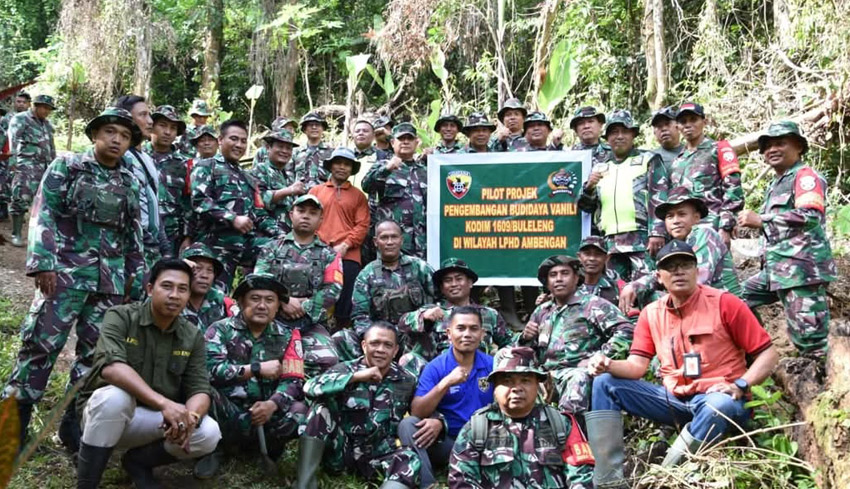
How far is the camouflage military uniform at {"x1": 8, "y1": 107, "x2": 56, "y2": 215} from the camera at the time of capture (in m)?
9.20

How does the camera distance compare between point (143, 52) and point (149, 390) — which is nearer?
point (149, 390)

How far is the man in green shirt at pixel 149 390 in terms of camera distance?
147 inches

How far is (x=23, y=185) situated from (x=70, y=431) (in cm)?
586

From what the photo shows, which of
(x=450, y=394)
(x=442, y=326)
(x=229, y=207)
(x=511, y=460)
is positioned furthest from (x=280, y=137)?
(x=511, y=460)

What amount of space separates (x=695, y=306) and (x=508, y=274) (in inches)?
104

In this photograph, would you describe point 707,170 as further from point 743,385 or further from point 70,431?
point 70,431

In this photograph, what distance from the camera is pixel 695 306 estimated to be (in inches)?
164

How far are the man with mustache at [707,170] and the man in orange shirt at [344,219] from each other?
2.67 metres

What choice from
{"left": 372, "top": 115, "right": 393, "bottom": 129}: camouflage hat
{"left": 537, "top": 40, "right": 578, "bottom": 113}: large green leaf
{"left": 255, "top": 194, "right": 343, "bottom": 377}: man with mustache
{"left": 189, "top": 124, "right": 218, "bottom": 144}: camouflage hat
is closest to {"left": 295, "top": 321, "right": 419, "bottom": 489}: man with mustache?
{"left": 255, "top": 194, "right": 343, "bottom": 377}: man with mustache

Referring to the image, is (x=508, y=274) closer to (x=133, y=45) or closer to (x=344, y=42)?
(x=344, y=42)

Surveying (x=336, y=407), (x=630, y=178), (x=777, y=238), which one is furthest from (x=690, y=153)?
(x=336, y=407)

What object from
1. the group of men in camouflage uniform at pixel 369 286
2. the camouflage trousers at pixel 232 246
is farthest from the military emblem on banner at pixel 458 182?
the camouflage trousers at pixel 232 246

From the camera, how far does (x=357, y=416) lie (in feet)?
15.2

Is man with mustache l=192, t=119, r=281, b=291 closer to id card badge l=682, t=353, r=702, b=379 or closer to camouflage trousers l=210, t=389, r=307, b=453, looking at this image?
camouflage trousers l=210, t=389, r=307, b=453
